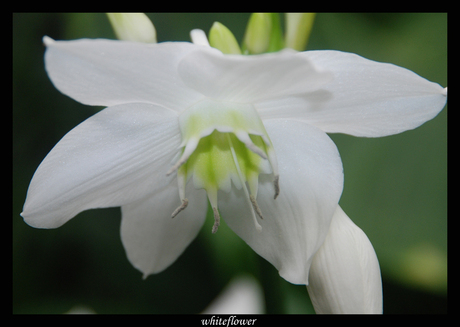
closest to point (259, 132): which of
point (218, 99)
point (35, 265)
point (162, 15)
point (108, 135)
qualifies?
point (218, 99)

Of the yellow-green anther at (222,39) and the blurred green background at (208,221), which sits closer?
the yellow-green anther at (222,39)

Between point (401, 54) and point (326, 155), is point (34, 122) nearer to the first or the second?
point (326, 155)

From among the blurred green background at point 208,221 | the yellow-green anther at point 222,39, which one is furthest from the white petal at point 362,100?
the blurred green background at point 208,221

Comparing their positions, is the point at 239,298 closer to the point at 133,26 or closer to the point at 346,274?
the point at 346,274

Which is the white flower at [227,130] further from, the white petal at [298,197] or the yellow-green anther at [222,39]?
the yellow-green anther at [222,39]

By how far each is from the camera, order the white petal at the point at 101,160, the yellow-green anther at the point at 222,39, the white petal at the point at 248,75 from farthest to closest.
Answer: the yellow-green anther at the point at 222,39, the white petal at the point at 101,160, the white petal at the point at 248,75

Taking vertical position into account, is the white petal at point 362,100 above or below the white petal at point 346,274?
above

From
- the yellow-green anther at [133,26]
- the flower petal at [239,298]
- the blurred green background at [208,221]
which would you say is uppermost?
the yellow-green anther at [133,26]

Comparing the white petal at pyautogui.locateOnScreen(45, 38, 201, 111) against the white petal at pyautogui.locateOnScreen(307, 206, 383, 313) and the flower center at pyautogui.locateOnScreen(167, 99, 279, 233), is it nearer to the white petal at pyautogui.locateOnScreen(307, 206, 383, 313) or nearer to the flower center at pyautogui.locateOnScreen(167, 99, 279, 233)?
the flower center at pyautogui.locateOnScreen(167, 99, 279, 233)
